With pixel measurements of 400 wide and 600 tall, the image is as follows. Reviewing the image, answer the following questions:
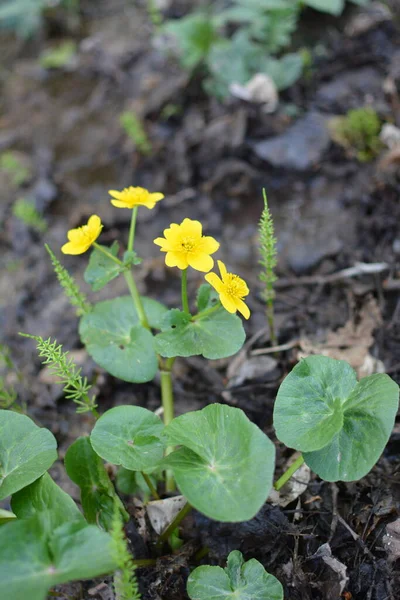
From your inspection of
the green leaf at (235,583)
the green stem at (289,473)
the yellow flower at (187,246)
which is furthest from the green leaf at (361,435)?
the yellow flower at (187,246)

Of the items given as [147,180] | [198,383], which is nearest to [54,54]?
[147,180]

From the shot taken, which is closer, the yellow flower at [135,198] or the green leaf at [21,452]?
the green leaf at [21,452]

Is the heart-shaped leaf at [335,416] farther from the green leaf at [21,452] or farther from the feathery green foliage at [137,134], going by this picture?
the feathery green foliage at [137,134]

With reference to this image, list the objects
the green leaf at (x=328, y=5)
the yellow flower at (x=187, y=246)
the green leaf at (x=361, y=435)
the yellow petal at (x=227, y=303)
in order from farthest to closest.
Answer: the green leaf at (x=328, y=5) < the yellow flower at (x=187, y=246) < the yellow petal at (x=227, y=303) < the green leaf at (x=361, y=435)

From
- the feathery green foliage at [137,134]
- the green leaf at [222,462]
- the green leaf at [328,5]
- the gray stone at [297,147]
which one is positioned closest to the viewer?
the green leaf at [222,462]

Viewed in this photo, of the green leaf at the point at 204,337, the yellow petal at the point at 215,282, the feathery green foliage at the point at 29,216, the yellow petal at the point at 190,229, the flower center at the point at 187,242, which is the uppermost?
the yellow petal at the point at 190,229

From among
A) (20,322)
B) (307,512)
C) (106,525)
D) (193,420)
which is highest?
(193,420)

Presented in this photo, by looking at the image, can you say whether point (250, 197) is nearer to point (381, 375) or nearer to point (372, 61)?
point (372, 61)
